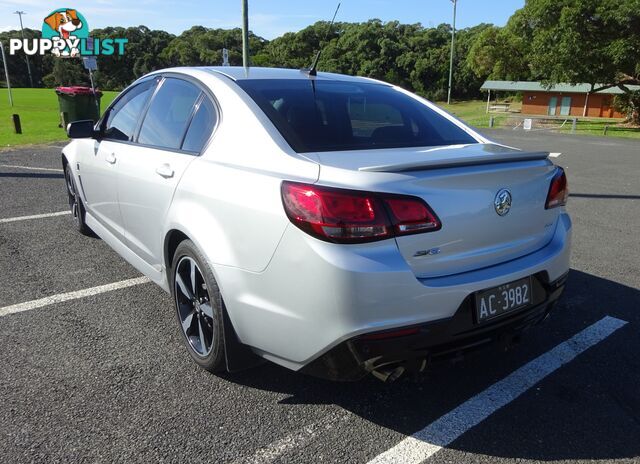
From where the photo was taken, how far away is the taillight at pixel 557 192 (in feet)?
8.58

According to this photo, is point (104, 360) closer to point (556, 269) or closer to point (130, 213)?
point (130, 213)

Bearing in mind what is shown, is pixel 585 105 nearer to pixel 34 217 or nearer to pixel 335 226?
pixel 34 217

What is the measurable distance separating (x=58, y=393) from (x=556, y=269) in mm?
2569

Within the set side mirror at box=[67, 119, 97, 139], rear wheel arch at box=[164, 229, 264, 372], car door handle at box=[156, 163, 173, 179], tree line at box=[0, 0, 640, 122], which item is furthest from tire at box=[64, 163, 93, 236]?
tree line at box=[0, 0, 640, 122]

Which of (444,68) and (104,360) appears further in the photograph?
(444,68)

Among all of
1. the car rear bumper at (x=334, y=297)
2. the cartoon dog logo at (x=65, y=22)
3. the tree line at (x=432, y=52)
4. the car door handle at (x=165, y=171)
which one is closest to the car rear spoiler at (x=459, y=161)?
the car rear bumper at (x=334, y=297)

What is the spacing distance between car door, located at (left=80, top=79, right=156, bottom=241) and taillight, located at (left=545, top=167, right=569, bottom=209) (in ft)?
8.57

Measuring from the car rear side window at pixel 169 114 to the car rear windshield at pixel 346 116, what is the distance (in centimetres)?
40

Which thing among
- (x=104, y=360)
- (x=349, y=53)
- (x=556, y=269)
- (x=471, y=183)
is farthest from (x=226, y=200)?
(x=349, y=53)

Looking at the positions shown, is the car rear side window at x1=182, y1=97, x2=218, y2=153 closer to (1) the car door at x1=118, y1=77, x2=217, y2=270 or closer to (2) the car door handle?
(1) the car door at x1=118, y1=77, x2=217, y2=270

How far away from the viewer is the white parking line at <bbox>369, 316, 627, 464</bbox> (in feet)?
7.22

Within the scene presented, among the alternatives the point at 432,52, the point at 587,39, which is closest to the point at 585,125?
the point at 587,39

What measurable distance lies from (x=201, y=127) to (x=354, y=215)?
1257 millimetres

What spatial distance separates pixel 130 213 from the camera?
3.37m
